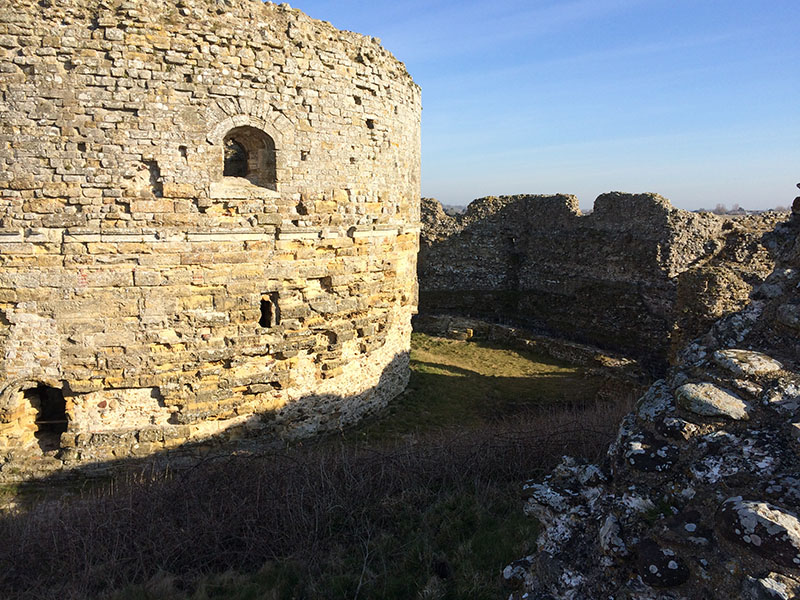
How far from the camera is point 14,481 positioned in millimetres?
6625

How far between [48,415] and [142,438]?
177 centimetres

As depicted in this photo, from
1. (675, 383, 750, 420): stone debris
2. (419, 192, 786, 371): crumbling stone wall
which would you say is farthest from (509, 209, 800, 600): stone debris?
(419, 192, 786, 371): crumbling stone wall

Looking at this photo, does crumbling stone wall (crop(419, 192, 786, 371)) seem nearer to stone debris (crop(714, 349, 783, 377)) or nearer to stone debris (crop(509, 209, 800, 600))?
stone debris (crop(714, 349, 783, 377))

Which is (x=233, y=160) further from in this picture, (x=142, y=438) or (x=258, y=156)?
(x=142, y=438)

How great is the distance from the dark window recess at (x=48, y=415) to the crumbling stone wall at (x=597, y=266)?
1125 cm

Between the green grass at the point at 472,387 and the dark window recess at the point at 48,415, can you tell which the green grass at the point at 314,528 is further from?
the green grass at the point at 472,387

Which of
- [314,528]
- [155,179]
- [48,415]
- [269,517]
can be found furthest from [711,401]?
[48,415]

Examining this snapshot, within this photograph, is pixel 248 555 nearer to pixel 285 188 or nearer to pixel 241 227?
pixel 241 227

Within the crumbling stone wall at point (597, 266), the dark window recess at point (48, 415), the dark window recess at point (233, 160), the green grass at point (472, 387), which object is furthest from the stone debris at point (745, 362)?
the crumbling stone wall at point (597, 266)

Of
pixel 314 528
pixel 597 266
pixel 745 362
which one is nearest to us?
pixel 745 362

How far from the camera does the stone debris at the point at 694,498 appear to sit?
2613 mm

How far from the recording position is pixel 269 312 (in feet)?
25.0

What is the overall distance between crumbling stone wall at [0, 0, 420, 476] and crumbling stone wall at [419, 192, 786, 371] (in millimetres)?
8143

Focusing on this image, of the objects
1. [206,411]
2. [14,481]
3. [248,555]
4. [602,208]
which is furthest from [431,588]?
[602,208]
